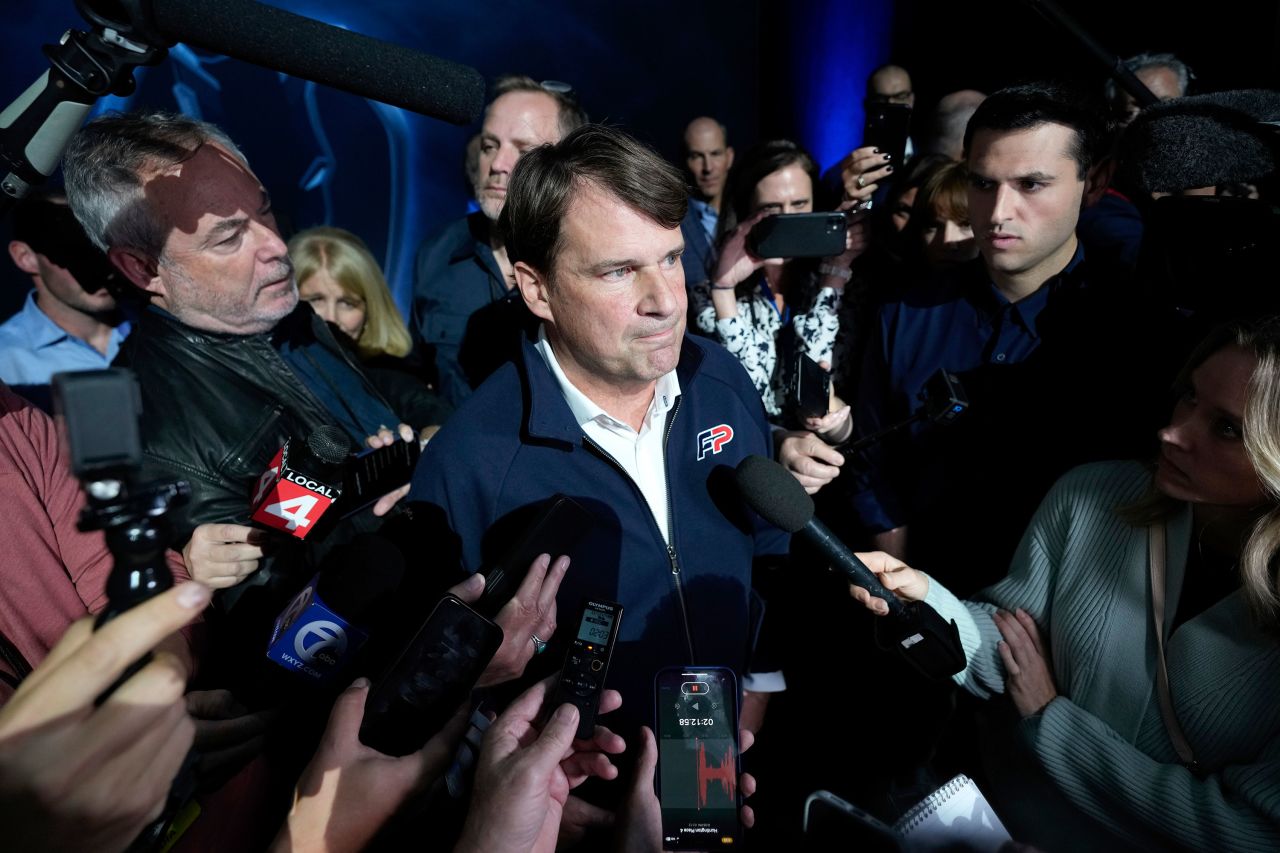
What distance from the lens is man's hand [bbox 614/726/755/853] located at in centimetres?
121

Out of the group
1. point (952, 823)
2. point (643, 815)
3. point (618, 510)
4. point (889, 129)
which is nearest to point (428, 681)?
point (643, 815)

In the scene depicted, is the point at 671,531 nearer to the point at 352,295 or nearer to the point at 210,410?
the point at 210,410

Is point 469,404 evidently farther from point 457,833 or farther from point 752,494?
point 457,833

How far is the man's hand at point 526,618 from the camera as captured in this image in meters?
1.46

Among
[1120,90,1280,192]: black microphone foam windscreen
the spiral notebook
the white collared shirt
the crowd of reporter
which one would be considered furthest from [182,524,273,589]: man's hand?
[1120,90,1280,192]: black microphone foam windscreen

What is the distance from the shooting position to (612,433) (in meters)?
1.81

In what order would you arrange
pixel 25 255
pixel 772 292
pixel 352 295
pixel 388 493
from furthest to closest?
pixel 352 295, pixel 772 292, pixel 25 255, pixel 388 493

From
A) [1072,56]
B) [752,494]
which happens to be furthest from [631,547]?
[1072,56]

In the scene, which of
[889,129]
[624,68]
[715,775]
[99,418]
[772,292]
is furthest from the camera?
[624,68]

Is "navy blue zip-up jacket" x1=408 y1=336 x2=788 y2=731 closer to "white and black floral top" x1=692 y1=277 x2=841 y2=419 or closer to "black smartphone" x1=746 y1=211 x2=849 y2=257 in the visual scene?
"black smartphone" x1=746 y1=211 x2=849 y2=257

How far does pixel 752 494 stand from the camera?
5.01 ft

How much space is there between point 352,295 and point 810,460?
7.80 feet

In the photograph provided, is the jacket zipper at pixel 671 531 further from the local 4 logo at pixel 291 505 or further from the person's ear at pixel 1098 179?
the person's ear at pixel 1098 179

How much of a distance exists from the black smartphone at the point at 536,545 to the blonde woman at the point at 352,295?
1810 millimetres
